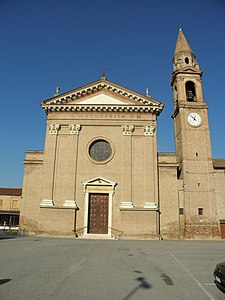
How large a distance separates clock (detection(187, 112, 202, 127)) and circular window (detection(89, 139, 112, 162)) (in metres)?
7.77

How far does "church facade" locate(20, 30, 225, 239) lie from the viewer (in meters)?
19.9

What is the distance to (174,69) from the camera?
26.6 m

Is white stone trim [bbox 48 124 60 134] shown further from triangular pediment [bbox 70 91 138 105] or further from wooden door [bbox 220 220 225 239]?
wooden door [bbox 220 220 225 239]

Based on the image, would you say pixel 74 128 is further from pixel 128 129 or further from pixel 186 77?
pixel 186 77

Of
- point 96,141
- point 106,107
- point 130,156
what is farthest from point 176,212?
point 106,107

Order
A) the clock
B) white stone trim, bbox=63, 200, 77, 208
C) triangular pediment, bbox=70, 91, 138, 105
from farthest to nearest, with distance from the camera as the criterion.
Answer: the clock < triangular pediment, bbox=70, 91, 138, 105 < white stone trim, bbox=63, 200, 77, 208

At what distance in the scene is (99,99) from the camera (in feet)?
75.4

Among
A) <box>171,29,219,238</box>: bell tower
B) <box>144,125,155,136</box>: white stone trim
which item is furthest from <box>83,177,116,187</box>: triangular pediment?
<box>171,29,219,238</box>: bell tower

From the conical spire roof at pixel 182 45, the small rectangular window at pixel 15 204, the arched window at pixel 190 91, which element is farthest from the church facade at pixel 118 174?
the small rectangular window at pixel 15 204

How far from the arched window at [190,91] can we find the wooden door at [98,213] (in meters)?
12.6

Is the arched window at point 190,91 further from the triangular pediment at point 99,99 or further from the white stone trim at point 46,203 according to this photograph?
the white stone trim at point 46,203

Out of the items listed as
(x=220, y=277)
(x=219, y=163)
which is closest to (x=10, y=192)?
(x=219, y=163)

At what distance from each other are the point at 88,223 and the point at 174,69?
17415 millimetres

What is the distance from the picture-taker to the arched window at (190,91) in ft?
82.8
